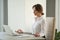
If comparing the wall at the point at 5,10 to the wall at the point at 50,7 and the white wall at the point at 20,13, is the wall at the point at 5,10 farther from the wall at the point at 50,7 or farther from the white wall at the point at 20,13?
the wall at the point at 50,7

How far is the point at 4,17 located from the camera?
3.87 m

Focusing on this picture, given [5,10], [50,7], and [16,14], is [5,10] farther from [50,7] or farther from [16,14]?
[50,7]

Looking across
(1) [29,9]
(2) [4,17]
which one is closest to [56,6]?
(1) [29,9]

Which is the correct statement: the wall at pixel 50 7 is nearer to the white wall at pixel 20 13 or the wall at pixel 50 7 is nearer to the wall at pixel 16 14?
the white wall at pixel 20 13

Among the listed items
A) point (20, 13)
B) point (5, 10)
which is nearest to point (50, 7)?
point (20, 13)

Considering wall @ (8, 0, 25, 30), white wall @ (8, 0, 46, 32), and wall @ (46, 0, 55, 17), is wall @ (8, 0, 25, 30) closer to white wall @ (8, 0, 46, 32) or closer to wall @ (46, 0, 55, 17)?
white wall @ (8, 0, 46, 32)

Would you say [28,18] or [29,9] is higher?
[29,9]

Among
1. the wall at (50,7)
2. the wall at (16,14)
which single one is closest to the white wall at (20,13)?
the wall at (16,14)

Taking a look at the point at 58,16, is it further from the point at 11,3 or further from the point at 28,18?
the point at 11,3

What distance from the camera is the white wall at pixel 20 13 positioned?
3.90 m

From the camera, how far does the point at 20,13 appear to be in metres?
3.96

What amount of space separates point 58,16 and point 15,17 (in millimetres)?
1144

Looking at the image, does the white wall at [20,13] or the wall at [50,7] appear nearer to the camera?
the wall at [50,7]

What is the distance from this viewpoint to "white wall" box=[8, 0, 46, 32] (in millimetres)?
3900
